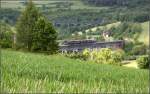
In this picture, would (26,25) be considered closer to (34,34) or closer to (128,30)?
(34,34)

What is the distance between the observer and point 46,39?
34.8 meters

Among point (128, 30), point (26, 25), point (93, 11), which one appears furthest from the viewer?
point (93, 11)

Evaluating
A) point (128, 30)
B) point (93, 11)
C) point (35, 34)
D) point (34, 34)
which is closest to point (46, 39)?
point (34, 34)

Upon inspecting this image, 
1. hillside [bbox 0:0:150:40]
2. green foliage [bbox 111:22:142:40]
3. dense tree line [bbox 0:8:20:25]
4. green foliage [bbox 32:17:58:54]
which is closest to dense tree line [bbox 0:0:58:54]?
green foliage [bbox 32:17:58:54]

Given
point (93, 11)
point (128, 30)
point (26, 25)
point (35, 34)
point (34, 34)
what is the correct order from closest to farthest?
point (35, 34), point (34, 34), point (26, 25), point (128, 30), point (93, 11)

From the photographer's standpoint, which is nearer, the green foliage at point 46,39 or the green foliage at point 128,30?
the green foliage at point 46,39

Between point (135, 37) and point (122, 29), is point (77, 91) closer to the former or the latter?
point (135, 37)

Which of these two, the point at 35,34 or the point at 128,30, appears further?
the point at 128,30

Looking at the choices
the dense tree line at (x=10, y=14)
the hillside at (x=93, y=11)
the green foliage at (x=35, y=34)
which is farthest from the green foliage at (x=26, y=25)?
the hillside at (x=93, y=11)

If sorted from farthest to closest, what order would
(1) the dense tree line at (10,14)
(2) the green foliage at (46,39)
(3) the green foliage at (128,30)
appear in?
(3) the green foliage at (128,30)
(1) the dense tree line at (10,14)
(2) the green foliage at (46,39)

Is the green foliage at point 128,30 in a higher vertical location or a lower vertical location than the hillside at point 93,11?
lower

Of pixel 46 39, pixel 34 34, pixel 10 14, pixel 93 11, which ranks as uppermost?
pixel 34 34

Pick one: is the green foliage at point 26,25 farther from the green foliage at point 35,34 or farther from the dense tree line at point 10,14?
the dense tree line at point 10,14

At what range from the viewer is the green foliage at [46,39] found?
33.3 meters
